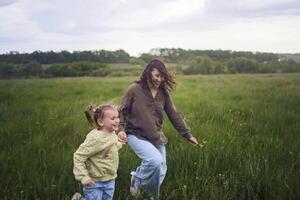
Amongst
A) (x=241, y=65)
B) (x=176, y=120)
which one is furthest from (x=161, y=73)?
(x=241, y=65)

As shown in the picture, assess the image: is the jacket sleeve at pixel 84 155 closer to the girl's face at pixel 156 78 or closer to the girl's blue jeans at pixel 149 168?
the girl's blue jeans at pixel 149 168

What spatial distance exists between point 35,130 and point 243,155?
3532 mm

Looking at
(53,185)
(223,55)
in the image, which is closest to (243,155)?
(53,185)

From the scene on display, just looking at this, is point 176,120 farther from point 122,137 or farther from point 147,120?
point 122,137

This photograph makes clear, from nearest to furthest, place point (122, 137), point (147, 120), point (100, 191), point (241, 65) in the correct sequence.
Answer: point (100, 191), point (122, 137), point (147, 120), point (241, 65)

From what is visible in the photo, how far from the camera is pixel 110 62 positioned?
3572cm

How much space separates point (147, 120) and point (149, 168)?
1.67 feet

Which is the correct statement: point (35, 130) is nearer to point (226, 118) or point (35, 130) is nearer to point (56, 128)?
point (56, 128)

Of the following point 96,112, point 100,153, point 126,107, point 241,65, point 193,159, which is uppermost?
point 96,112

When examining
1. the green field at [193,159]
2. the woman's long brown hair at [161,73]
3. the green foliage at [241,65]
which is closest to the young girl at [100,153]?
the green field at [193,159]

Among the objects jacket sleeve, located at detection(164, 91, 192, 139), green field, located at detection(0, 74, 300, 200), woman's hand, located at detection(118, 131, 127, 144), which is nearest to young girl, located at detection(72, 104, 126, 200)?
woman's hand, located at detection(118, 131, 127, 144)

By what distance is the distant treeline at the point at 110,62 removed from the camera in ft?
95.1

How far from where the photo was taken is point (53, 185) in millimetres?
3797

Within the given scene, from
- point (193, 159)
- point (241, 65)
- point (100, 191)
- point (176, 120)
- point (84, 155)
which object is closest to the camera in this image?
point (84, 155)
